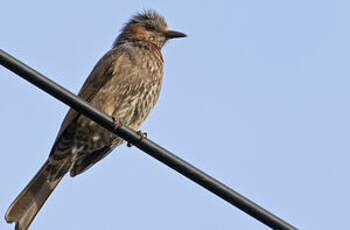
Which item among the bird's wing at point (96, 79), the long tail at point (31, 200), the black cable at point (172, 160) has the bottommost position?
the long tail at point (31, 200)

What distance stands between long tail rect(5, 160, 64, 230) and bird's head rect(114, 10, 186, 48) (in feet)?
6.10

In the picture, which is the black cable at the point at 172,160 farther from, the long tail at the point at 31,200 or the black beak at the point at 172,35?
the black beak at the point at 172,35

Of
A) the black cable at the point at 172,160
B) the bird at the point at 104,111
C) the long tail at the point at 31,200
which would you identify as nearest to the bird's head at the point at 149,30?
the bird at the point at 104,111

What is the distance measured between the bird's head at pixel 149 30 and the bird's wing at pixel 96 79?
715 mm

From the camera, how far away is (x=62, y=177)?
21.6 ft

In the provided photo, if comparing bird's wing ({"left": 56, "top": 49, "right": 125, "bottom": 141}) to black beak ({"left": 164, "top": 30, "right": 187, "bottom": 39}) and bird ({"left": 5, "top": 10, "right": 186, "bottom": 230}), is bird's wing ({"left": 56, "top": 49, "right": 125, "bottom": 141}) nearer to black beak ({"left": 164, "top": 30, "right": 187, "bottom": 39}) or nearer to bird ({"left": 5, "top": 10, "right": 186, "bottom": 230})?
bird ({"left": 5, "top": 10, "right": 186, "bottom": 230})

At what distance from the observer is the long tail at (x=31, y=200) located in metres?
5.84

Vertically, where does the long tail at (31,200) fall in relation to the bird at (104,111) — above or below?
below

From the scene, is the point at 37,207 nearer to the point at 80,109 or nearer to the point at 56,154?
the point at 56,154

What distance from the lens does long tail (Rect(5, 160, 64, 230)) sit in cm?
584

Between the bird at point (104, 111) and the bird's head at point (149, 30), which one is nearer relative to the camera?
the bird at point (104, 111)

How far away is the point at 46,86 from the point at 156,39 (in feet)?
13.3

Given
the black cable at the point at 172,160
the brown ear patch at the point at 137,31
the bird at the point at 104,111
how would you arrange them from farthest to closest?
1. the brown ear patch at the point at 137,31
2. the bird at the point at 104,111
3. the black cable at the point at 172,160

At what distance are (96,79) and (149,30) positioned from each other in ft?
4.20
